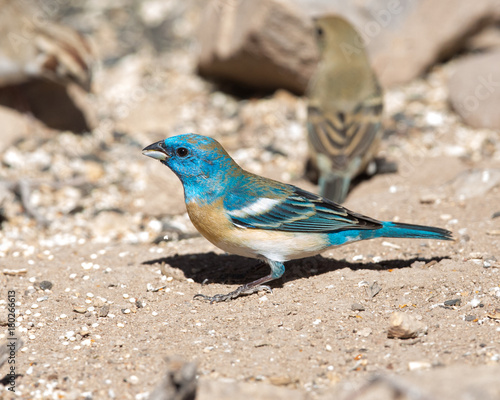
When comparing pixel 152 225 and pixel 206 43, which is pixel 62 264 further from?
pixel 206 43

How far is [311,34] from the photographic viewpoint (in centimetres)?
776

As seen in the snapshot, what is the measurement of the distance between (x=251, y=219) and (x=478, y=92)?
432 centimetres

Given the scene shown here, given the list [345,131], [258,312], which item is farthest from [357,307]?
[345,131]

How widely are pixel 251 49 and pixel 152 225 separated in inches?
120

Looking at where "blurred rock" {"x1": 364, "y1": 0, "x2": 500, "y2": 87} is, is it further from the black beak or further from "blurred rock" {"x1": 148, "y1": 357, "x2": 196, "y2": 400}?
"blurred rock" {"x1": 148, "y1": 357, "x2": 196, "y2": 400}

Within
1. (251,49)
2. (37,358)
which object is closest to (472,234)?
(37,358)

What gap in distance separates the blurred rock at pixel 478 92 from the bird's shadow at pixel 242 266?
11.0 ft

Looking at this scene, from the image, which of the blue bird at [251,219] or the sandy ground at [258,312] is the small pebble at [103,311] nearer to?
the sandy ground at [258,312]

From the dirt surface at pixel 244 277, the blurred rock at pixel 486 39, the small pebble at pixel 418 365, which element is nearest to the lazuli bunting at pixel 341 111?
the dirt surface at pixel 244 277

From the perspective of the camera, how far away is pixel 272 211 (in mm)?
4242

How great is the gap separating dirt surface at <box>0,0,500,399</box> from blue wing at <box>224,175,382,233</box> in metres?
0.38

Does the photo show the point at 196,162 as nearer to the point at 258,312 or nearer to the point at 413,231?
the point at 258,312

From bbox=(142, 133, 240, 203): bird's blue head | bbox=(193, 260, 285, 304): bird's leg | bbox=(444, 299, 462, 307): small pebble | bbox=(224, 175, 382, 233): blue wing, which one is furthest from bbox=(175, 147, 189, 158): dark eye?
bbox=(444, 299, 462, 307): small pebble

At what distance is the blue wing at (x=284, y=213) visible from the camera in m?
4.18
